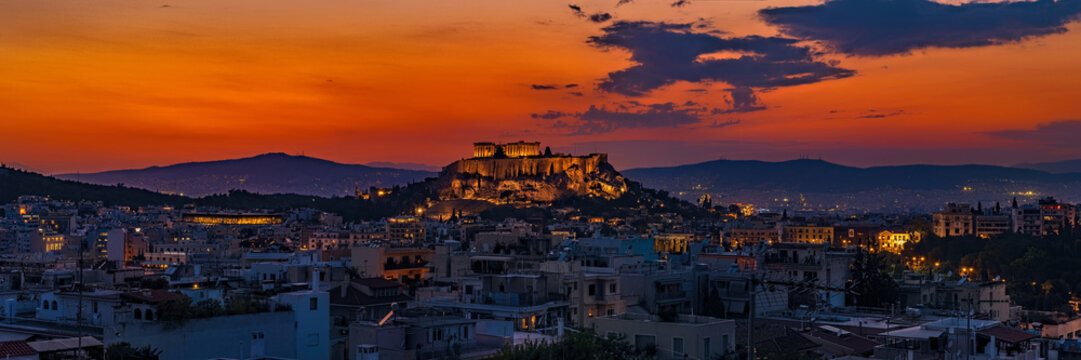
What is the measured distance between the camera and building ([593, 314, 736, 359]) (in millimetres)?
25234

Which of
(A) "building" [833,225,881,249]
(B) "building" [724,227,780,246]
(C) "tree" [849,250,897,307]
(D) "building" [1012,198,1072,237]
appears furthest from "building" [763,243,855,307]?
(D) "building" [1012,198,1072,237]

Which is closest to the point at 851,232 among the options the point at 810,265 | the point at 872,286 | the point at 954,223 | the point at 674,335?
the point at 954,223

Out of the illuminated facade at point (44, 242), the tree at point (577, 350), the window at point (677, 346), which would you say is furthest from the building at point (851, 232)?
the tree at point (577, 350)

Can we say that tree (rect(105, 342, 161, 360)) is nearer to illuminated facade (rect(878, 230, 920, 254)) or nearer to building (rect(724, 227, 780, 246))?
illuminated facade (rect(878, 230, 920, 254))

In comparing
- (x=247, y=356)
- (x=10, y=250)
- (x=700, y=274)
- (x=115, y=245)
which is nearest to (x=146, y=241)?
(x=115, y=245)

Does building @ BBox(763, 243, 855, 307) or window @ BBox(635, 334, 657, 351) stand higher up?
building @ BBox(763, 243, 855, 307)

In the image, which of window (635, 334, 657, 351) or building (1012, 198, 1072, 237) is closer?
window (635, 334, 657, 351)

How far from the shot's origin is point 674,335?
25.3 meters

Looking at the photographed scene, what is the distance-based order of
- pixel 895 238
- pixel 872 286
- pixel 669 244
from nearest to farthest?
pixel 872 286, pixel 669 244, pixel 895 238

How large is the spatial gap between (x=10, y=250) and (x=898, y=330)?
99.1 m

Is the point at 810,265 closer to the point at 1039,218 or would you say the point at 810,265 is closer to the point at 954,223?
the point at 1039,218

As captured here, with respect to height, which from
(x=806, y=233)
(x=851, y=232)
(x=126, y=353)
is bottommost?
(x=126, y=353)

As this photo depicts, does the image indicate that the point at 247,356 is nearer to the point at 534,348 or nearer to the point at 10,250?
the point at 534,348

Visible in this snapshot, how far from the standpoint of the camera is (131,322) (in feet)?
81.5
